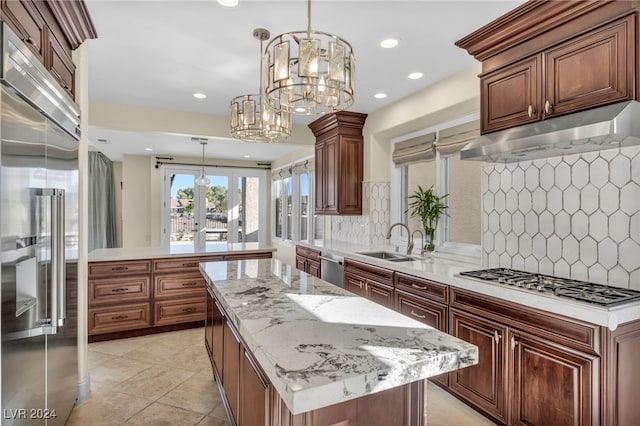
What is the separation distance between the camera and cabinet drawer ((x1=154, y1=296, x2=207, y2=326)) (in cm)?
393

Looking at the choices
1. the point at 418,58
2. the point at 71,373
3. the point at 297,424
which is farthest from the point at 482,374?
the point at 71,373

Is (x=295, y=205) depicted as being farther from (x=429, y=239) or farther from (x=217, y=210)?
(x=429, y=239)

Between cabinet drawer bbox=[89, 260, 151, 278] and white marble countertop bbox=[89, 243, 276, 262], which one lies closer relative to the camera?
cabinet drawer bbox=[89, 260, 151, 278]

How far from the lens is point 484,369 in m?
2.27

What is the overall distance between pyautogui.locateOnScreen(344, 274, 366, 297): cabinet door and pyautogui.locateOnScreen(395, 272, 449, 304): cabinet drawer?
1.85 feet

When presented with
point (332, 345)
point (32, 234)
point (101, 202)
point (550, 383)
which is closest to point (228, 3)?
point (32, 234)

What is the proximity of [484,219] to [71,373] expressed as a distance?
322 cm

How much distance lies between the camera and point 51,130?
1.83 meters

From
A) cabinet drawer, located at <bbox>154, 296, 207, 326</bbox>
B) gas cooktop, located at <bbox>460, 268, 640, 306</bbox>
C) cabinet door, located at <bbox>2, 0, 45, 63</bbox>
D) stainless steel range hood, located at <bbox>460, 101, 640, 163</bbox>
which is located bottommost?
cabinet drawer, located at <bbox>154, 296, 207, 326</bbox>

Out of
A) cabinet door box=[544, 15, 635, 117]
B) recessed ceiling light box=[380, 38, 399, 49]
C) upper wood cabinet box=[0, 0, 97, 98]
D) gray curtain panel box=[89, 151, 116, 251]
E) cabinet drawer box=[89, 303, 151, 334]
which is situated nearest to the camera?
upper wood cabinet box=[0, 0, 97, 98]

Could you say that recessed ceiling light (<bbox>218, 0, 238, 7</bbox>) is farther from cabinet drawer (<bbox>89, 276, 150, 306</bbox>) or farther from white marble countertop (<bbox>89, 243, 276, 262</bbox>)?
cabinet drawer (<bbox>89, 276, 150, 306</bbox>)

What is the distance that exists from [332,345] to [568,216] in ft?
6.44

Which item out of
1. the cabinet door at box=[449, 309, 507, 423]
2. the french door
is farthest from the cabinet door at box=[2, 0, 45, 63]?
the french door

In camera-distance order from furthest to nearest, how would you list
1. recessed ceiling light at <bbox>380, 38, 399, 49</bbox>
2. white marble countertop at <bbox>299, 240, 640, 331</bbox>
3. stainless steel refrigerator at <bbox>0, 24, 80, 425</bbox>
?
recessed ceiling light at <bbox>380, 38, 399, 49</bbox> < white marble countertop at <bbox>299, 240, 640, 331</bbox> < stainless steel refrigerator at <bbox>0, 24, 80, 425</bbox>
